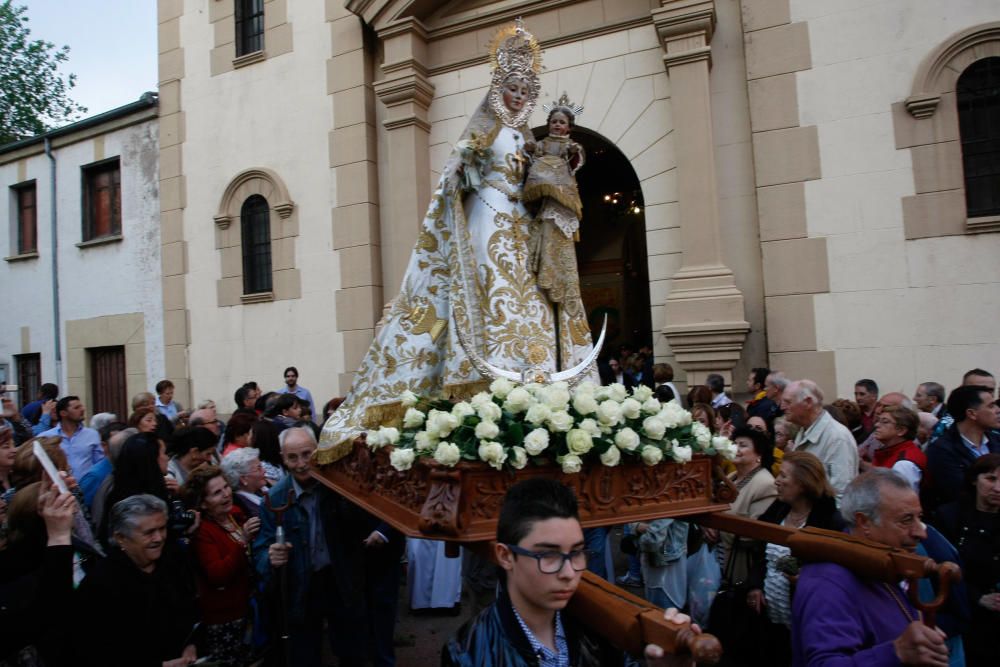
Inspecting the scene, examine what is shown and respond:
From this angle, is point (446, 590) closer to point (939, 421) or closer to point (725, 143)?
point (939, 421)

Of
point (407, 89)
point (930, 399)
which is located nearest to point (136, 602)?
point (930, 399)

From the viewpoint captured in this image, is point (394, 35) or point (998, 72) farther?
point (394, 35)

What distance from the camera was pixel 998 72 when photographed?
23.9ft

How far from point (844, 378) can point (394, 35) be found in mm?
7347

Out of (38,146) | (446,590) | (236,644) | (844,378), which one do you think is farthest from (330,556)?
(38,146)

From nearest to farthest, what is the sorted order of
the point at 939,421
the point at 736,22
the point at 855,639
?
the point at 855,639
the point at 939,421
the point at 736,22

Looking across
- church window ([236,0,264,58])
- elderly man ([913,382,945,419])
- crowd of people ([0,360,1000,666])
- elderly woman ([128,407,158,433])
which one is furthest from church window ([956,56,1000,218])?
church window ([236,0,264,58])

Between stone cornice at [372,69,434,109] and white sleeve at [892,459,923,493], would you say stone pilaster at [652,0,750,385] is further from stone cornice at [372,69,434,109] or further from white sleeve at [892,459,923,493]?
white sleeve at [892,459,923,493]

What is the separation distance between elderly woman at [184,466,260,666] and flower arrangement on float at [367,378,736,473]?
1.43m

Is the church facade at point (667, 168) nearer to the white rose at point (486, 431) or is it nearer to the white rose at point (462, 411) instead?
the white rose at point (462, 411)

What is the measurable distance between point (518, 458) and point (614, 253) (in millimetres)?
12914

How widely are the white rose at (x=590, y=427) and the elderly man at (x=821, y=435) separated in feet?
7.48

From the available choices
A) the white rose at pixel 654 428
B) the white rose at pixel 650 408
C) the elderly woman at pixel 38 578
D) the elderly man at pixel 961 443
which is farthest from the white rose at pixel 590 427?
the elderly man at pixel 961 443

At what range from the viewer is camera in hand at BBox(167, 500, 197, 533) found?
11.9 feet
